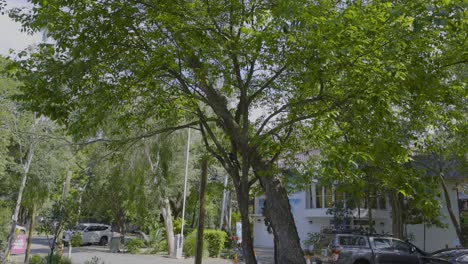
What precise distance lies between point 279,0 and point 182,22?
82.5 inches

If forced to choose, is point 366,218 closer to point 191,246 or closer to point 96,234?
point 191,246

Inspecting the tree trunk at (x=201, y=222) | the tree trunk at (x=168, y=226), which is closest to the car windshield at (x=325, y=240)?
the tree trunk at (x=201, y=222)

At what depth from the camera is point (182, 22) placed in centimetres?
825

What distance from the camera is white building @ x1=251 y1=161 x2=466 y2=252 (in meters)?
28.0

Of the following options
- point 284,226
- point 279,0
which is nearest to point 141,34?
point 279,0

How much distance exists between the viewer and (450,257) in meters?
14.5

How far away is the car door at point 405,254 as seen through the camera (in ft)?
56.0

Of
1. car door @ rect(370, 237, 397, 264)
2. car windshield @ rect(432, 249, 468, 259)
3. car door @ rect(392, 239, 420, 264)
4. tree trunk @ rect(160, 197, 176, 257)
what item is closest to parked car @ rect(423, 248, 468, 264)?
car windshield @ rect(432, 249, 468, 259)

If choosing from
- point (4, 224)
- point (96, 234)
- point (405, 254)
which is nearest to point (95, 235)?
point (96, 234)

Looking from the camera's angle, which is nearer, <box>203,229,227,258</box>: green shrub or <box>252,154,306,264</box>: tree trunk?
<box>252,154,306,264</box>: tree trunk

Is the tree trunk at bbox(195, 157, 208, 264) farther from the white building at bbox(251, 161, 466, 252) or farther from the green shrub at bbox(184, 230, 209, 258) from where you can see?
the white building at bbox(251, 161, 466, 252)

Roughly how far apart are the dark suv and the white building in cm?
849

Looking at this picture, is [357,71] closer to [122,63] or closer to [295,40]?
[295,40]

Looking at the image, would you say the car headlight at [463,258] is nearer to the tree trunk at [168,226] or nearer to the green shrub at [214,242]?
the green shrub at [214,242]
